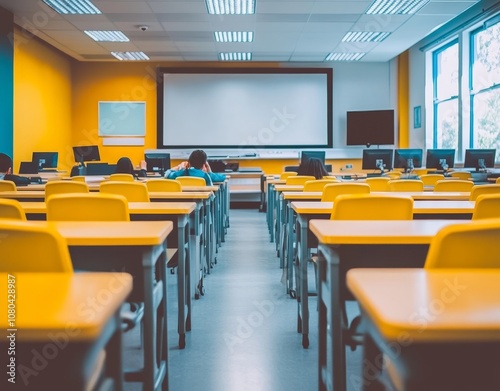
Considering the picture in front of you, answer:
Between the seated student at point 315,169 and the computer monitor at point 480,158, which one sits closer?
the seated student at point 315,169

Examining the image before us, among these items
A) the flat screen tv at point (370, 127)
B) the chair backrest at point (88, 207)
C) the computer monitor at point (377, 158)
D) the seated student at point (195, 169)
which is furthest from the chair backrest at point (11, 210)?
the flat screen tv at point (370, 127)

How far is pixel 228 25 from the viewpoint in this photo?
8.07 m

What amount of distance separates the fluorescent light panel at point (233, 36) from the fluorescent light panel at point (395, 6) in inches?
86.5

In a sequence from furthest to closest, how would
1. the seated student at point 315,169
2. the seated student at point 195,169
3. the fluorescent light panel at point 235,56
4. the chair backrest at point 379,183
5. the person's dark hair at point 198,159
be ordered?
the fluorescent light panel at point 235,56 → the person's dark hair at point 198,159 → the seated student at point 195,169 → the seated student at point 315,169 → the chair backrest at point 379,183

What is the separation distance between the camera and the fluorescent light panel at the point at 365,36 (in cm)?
863

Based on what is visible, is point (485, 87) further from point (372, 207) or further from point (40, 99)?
point (40, 99)

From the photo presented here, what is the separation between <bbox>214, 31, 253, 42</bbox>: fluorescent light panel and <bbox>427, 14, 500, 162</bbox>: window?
3.60 metres

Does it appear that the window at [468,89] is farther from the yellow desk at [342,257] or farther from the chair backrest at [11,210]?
the chair backrest at [11,210]

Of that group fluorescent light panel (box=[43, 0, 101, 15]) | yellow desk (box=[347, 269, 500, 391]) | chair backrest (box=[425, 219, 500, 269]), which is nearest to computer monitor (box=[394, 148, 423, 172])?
fluorescent light panel (box=[43, 0, 101, 15])

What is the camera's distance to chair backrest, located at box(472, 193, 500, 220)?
6.46 feet

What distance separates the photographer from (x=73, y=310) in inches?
30.8

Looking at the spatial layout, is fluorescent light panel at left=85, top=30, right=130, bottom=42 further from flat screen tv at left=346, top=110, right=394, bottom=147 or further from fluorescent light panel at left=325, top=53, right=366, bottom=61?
flat screen tv at left=346, top=110, right=394, bottom=147

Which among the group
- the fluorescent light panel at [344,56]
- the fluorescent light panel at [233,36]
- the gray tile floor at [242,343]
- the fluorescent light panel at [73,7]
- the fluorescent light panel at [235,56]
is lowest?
the gray tile floor at [242,343]

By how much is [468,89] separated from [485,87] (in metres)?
0.49
